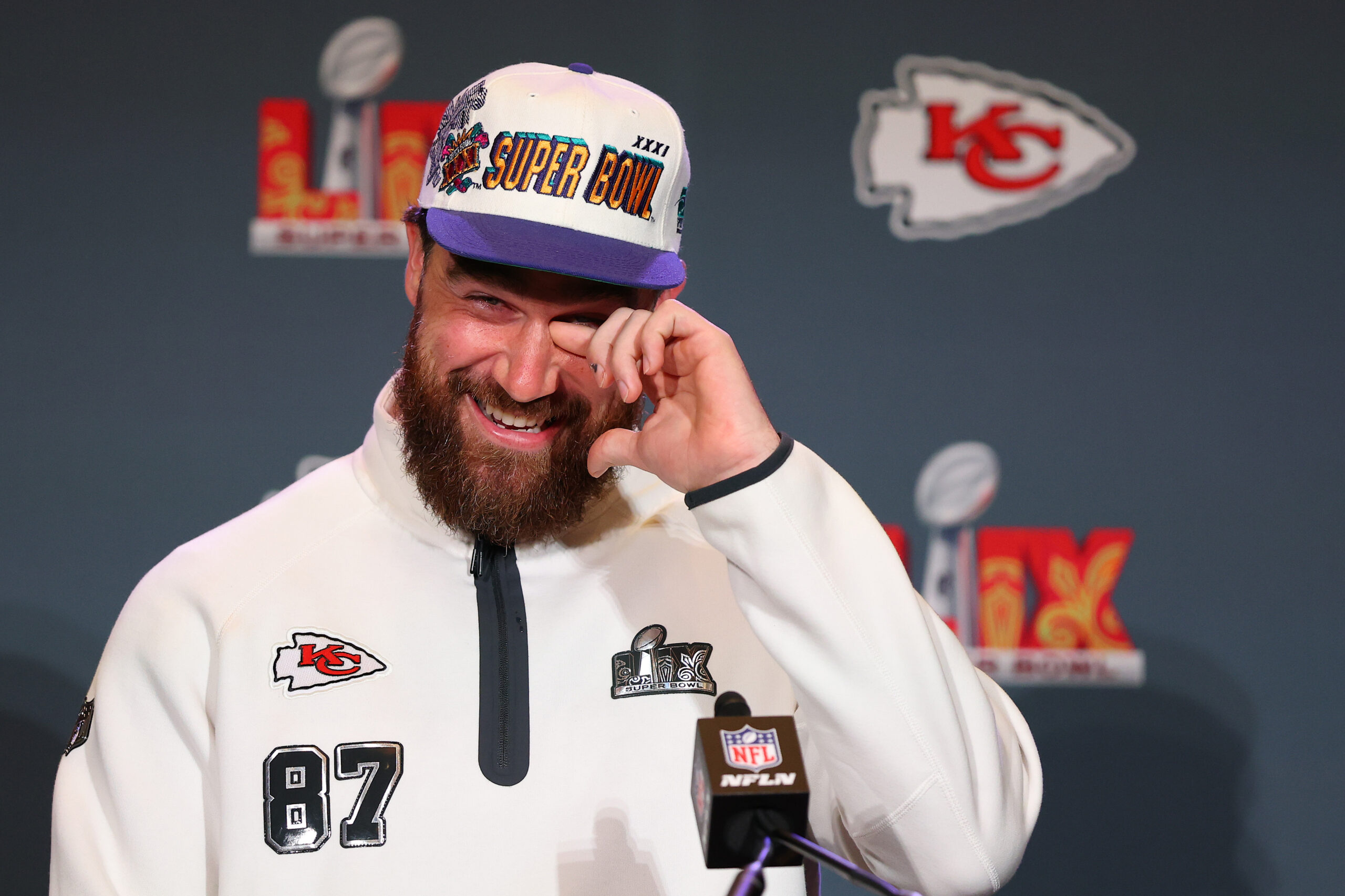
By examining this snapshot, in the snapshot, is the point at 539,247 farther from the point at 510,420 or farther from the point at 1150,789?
the point at 1150,789

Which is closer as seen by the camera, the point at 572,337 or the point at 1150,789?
the point at 572,337

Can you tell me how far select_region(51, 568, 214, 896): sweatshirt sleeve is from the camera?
0.97 meters

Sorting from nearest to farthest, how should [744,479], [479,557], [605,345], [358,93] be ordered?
1. [744,479]
2. [605,345]
3. [479,557]
4. [358,93]

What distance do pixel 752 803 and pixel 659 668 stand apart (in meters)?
0.50

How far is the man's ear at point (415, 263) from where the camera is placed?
1.21 m

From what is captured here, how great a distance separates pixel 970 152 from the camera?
6.80ft

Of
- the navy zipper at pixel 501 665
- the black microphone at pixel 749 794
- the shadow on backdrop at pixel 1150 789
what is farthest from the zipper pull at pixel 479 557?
the shadow on backdrop at pixel 1150 789

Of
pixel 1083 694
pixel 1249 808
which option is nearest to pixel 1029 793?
pixel 1083 694

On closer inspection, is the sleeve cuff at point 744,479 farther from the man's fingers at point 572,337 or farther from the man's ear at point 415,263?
the man's ear at point 415,263

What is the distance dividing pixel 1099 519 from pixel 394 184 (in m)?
1.34

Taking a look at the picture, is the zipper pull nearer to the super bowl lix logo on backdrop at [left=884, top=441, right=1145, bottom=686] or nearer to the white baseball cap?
the white baseball cap

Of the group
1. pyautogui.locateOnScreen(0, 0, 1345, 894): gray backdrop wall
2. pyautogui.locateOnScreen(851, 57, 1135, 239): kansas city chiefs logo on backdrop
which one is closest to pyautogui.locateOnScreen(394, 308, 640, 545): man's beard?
pyautogui.locateOnScreen(0, 0, 1345, 894): gray backdrop wall

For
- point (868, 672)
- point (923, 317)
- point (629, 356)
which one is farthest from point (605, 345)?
point (923, 317)

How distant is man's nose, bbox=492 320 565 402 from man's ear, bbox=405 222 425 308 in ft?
0.57
